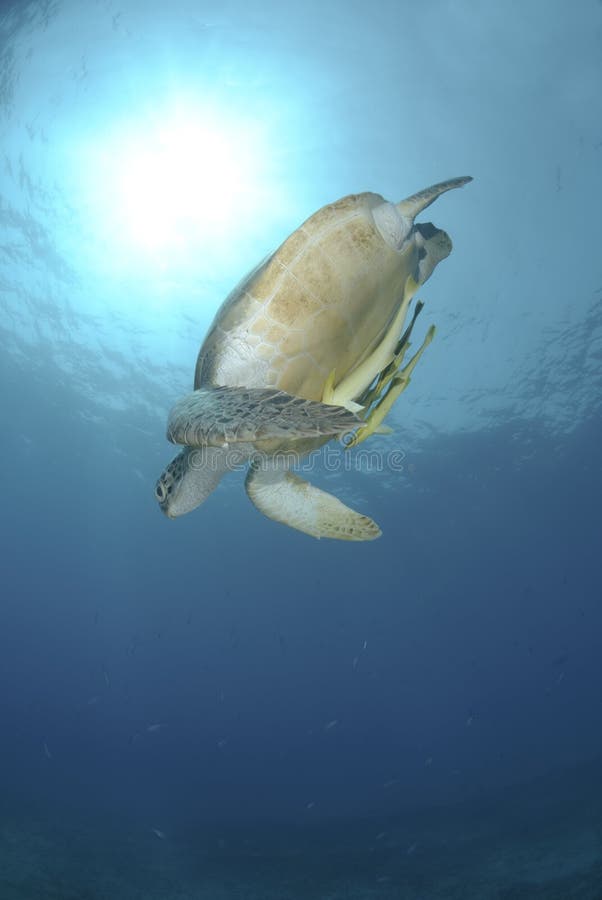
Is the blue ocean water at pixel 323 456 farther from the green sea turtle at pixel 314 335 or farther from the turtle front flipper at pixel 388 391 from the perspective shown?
the turtle front flipper at pixel 388 391

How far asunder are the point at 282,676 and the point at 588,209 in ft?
174

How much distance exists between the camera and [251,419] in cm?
222

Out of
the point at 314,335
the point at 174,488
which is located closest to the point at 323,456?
the point at 174,488

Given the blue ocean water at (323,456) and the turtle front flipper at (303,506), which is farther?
the blue ocean water at (323,456)

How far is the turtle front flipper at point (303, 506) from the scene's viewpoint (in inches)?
139

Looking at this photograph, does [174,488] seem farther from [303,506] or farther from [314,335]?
[314,335]

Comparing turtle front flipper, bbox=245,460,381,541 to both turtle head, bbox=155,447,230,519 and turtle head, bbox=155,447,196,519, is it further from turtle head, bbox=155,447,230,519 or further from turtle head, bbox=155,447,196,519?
turtle head, bbox=155,447,196,519

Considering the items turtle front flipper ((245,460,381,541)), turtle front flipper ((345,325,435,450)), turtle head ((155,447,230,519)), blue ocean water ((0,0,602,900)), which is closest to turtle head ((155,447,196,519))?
turtle head ((155,447,230,519))

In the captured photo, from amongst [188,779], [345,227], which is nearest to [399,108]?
[345,227]

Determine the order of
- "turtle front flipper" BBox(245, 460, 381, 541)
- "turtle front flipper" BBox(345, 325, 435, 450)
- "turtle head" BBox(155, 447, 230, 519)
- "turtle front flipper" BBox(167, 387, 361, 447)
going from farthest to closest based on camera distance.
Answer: "turtle front flipper" BBox(245, 460, 381, 541), "turtle head" BBox(155, 447, 230, 519), "turtle front flipper" BBox(345, 325, 435, 450), "turtle front flipper" BBox(167, 387, 361, 447)

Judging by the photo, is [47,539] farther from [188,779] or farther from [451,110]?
[451,110]

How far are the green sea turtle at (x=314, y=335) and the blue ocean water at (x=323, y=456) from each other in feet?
26.8

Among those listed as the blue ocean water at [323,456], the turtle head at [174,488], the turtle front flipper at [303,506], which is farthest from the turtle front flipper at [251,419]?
the blue ocean water at [323,456]

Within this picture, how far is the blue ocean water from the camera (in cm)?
948
